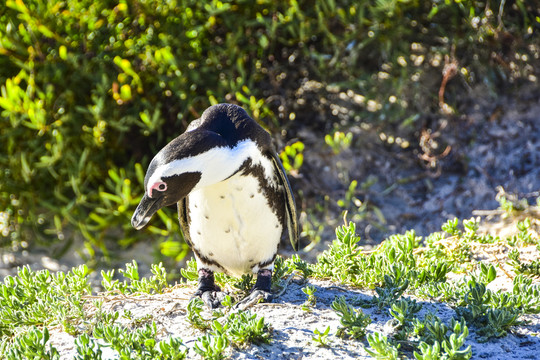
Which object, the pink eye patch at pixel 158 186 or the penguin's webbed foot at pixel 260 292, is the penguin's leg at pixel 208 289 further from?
the pink eye patch at pixel 158 186

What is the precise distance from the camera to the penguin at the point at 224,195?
89.6 inches

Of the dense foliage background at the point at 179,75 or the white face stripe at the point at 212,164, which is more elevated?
the white face stripe at the point at 212,164

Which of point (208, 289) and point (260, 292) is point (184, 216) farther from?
point (260, 292)

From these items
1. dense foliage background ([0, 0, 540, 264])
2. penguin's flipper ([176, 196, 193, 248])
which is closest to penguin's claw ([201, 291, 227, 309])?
penguin's flipper ([176, 196, 193, 248])

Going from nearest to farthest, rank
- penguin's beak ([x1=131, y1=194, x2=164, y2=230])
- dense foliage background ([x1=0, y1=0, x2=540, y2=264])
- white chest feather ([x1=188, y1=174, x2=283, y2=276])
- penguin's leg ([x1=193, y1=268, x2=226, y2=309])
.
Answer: penguin's beak ([x1=131, y1=194, x2=164, y2=230])
white chest feather ([x1=188, y1=174, x2=283, y2=276])
penguin's leg ([x1=193, y1=268, x2=226, y2=309])
dense foliage background ([x1=0, y1=0, x2=540, y2=264])

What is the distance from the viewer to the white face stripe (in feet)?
7.36

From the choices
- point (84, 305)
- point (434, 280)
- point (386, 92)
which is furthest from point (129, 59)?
point (434, 280)

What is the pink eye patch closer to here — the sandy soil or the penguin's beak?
the penguin's beak

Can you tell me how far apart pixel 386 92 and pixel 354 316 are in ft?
8.46

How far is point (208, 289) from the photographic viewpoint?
2.75m

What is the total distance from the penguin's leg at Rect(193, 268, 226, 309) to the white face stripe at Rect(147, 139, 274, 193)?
1.68 feet

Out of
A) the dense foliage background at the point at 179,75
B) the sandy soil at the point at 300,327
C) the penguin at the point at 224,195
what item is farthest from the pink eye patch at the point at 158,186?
the dense foliage background at the point at 179,75

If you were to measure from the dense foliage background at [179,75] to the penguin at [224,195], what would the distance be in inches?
56.3

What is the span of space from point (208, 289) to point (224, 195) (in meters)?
0.49
